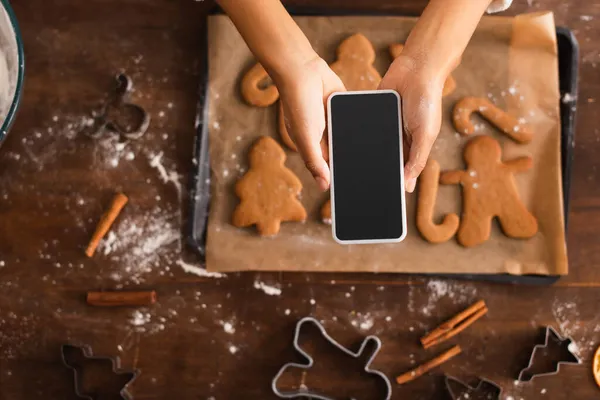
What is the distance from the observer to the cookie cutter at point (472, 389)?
1153 millimetres

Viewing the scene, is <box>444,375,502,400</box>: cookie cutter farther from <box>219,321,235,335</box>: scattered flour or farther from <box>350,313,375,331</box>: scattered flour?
<box>219,321,235,335</box>: scattered flour

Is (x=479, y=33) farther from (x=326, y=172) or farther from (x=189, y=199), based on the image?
(x=189, y=199)

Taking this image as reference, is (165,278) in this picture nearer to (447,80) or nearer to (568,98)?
(447,80)

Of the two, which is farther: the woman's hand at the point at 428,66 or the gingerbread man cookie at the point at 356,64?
the gingerbread man cookie at the point at 356,64

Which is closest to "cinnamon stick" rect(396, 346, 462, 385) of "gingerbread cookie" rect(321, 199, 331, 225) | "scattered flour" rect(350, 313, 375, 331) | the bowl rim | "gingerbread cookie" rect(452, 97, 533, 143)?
"scattered flour" rect(350, 313, 375, 331)

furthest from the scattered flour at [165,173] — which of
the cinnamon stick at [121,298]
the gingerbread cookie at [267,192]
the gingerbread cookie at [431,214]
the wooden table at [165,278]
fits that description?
the gingerbread cookie at [431,214]

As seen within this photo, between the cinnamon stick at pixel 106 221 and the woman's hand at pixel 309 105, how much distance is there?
1.55 ft

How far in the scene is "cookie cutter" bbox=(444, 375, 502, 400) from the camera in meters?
1.15

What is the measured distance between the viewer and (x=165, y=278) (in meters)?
1.19

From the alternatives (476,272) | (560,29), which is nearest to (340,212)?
(476,272)

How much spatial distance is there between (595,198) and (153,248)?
0.94 meters

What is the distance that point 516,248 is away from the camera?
1159mm

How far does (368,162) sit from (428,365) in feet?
1.69

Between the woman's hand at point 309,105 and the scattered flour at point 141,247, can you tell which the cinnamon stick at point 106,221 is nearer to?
the scattered flour at point 141,247
